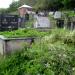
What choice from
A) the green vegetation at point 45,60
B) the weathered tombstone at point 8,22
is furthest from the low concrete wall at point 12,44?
the weathered tombstone at point 8,22

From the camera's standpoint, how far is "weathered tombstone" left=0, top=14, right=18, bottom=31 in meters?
13.5

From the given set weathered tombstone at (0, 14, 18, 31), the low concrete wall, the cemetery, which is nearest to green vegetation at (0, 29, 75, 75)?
the cemetery

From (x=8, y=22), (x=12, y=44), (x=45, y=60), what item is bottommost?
(x=45, y=60)

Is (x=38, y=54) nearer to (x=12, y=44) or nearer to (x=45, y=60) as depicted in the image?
(x=45, y=60)

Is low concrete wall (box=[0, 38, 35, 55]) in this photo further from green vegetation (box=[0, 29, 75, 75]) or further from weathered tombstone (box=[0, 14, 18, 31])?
weathered tombstone (box=[0, 14, 18, 31])

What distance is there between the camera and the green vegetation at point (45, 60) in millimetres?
5906

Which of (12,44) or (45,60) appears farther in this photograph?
(12,44)

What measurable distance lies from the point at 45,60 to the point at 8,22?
755 cm

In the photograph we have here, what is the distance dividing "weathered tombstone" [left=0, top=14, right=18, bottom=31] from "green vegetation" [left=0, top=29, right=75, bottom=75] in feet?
20.4

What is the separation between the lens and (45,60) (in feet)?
20.2

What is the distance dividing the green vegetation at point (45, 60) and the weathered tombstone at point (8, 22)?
6.22 metres

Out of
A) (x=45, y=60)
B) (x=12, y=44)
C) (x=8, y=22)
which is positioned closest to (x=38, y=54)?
(x=45, y=60)

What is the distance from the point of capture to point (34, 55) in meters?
6.56

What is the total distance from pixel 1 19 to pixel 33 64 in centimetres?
777
